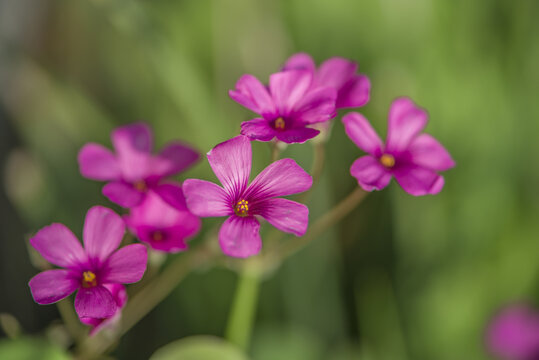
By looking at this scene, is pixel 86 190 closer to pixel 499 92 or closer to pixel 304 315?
pixel 304 315

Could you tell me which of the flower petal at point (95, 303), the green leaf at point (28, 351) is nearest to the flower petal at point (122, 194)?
the flower petal at point (95, 303)

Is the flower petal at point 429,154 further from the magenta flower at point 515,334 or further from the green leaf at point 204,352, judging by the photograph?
the magenta flower at point 515,334

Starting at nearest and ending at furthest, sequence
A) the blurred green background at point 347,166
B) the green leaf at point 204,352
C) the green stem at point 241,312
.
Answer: the green leaf at point 204,352 → the green stem at point 241,312 → the blurred green background at point 347,166

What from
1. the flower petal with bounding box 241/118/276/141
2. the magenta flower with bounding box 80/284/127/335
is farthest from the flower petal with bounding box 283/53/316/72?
the magenta flower with bounding box 80/284/127/335

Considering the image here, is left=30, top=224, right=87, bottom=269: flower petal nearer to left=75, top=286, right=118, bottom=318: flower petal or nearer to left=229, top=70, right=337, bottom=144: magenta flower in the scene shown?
left=75, top=286, right=118, bottom=318: flower petal

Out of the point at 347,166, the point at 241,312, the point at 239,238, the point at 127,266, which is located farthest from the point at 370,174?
the point at 347,166

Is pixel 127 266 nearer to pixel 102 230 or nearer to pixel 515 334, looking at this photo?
pixel 102 230

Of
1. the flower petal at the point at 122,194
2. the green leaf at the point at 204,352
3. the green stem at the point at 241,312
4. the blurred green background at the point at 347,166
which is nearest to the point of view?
the flower petal at the point at 122,194
